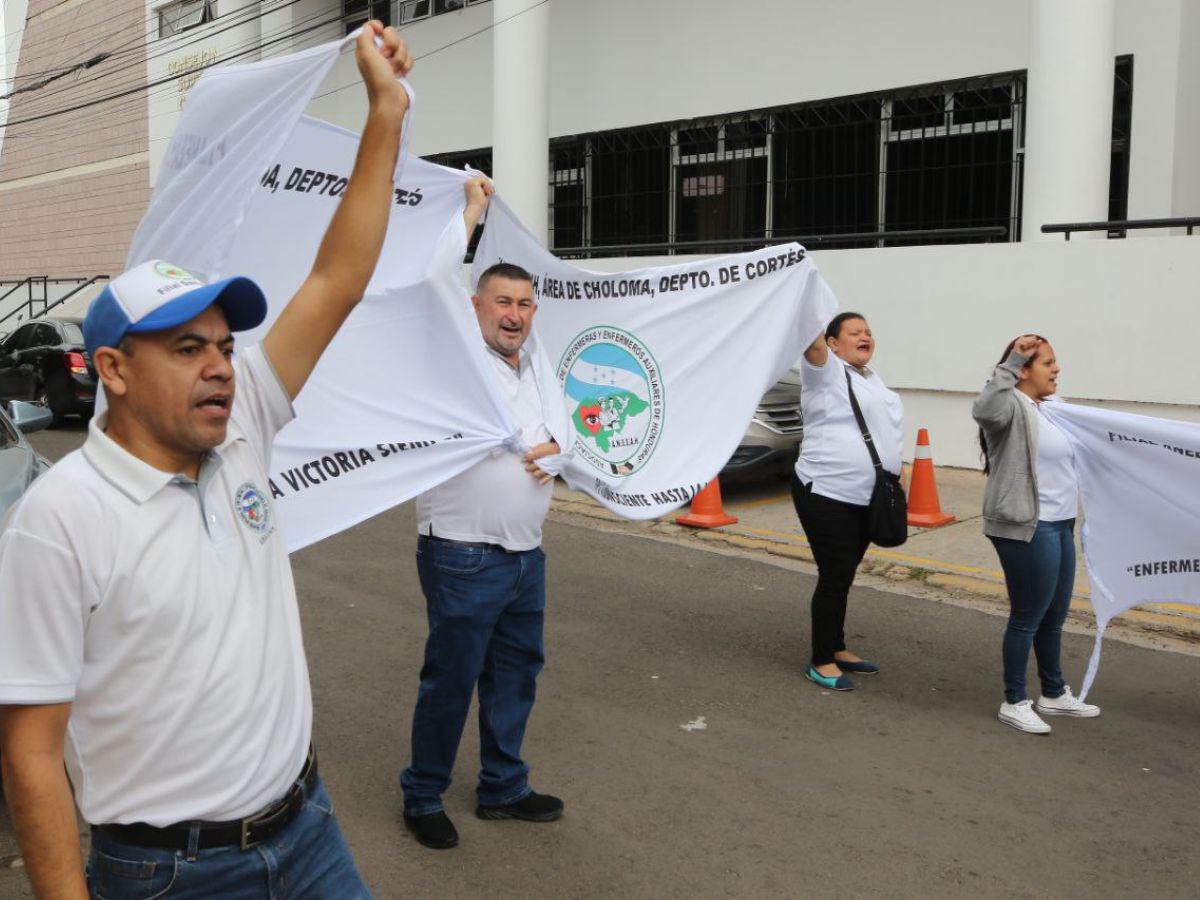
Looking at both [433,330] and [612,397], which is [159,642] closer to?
[433,330]

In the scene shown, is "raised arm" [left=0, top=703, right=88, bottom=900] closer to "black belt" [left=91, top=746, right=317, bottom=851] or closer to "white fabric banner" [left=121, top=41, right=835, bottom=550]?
"black belt" [left=91, top=746, right=317, bottom=851]

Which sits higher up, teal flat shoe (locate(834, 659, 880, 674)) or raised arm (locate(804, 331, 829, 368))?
raised arm (locate(804, 331, 829, 368))

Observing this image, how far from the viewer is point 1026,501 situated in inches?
213

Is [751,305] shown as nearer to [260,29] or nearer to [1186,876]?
[1186,876]

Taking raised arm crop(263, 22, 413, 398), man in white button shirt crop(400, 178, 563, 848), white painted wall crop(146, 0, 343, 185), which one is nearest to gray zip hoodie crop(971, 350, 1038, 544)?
man in white button shirt crop(400, 178, 563, 848)

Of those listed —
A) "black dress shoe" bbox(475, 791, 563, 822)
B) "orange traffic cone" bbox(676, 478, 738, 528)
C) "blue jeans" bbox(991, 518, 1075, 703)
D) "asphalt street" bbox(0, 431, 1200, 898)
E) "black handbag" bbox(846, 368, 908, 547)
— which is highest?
"black handbag" bbox(846, 368, 908, 547)

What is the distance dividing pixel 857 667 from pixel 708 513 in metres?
3.88

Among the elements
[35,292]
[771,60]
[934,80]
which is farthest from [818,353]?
[35,292]

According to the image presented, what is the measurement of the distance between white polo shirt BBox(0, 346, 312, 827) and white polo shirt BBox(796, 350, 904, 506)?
427 cm

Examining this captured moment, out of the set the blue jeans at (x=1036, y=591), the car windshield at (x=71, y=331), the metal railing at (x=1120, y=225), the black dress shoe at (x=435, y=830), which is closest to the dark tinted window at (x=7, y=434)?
the black dress shoe at (x=435, y=830)

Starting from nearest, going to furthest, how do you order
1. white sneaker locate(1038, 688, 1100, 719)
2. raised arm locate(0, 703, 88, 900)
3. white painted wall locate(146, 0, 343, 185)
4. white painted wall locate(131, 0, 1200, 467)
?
1. raised arm locate(0, 703, 88, 900)
2. white sneaker locate(1038, 688, 1100, 719)
3. white painted wall locate(131, 0, 1200, 467)
4. white painted wall locate(146, 0, 343, 185)

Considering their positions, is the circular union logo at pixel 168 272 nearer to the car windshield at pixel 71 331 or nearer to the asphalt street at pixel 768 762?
the asphalt street at pixel 768 762

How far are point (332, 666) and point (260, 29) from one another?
21081mm

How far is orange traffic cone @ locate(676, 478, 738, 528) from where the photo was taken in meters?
10.1
